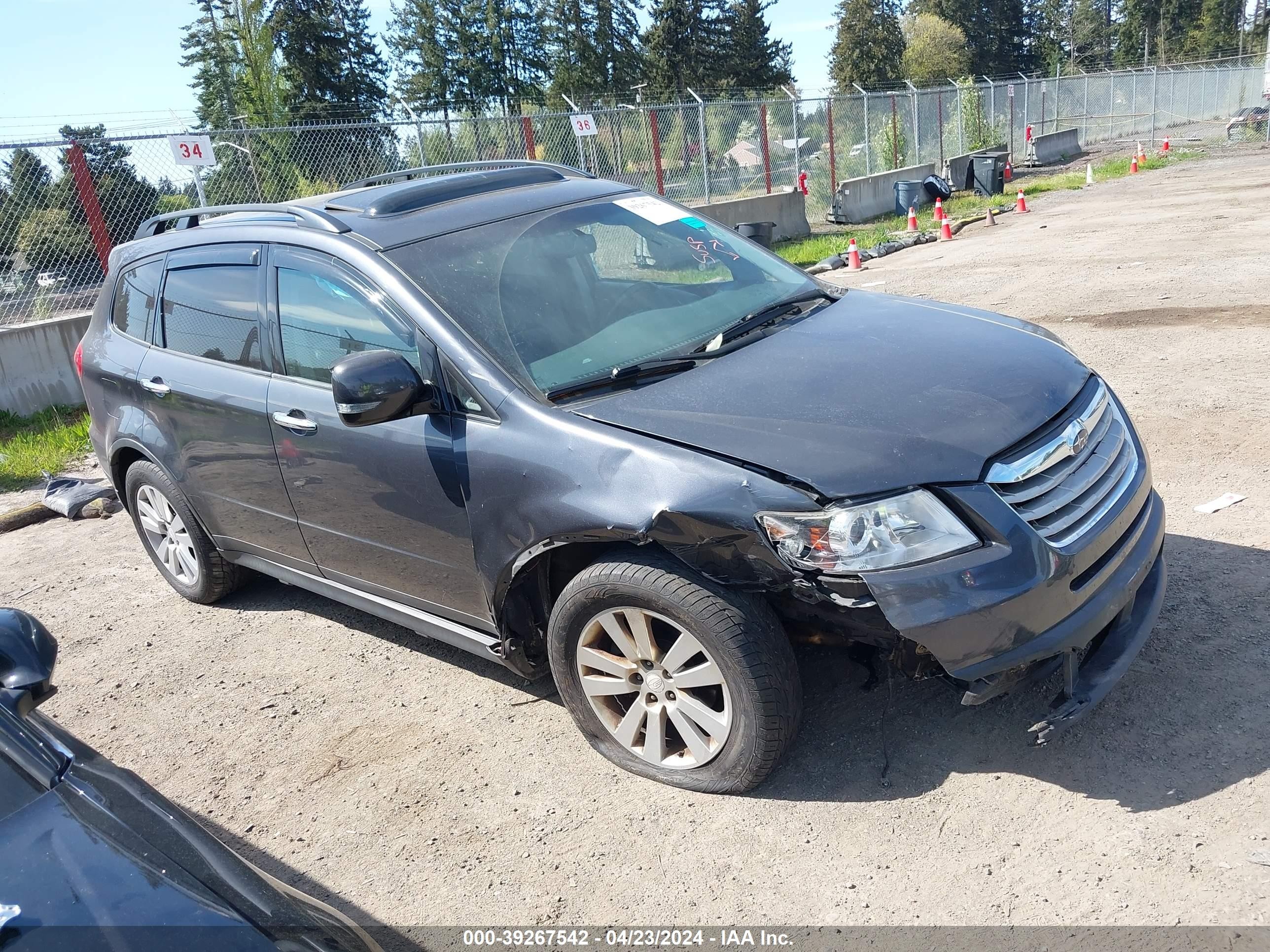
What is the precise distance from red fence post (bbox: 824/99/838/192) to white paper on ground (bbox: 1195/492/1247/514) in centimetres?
1798

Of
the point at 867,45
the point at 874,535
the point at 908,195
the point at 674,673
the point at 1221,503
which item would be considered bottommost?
the point at 1221,503

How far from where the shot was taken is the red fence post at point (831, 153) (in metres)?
21.3

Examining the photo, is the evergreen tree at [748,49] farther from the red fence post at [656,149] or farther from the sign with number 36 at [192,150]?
the sign with number 36 at [192,150]

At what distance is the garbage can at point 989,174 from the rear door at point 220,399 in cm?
2122

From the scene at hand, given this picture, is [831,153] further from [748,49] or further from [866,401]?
[748,49]

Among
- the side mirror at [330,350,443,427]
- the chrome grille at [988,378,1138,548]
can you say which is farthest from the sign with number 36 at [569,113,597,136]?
the chrome grille at [988,378,1138,548]

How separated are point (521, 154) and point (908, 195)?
9596mm

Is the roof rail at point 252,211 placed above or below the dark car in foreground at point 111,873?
above

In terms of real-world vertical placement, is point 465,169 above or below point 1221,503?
above

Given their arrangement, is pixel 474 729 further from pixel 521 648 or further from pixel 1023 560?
pixel 1023 560

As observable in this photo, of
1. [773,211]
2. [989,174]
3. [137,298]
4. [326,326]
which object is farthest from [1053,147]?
[326,326]

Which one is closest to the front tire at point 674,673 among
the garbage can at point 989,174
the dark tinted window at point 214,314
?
the dark tinted window at point 214,314

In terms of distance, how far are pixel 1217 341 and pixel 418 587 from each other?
252 inches

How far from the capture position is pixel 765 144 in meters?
19.2
